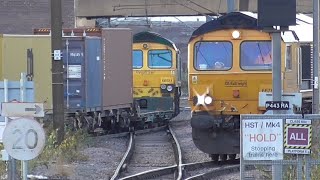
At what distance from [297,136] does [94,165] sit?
29.6ft

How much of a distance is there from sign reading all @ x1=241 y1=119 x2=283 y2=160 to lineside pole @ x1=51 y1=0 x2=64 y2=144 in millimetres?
10022

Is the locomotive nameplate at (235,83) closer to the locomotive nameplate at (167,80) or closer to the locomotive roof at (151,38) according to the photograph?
the locomotive roof at (151,38)

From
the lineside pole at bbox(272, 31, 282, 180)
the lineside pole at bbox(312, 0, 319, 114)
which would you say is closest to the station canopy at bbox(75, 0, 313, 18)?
the lineside pole at bbox(312, 0, 319, 114)

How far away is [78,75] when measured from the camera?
26297 mm

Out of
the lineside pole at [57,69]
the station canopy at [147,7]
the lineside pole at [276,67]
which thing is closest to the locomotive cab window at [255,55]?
the lineside pole at [57,69]

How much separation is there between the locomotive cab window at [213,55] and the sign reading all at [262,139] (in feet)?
27.4

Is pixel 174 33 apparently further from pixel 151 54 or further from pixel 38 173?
pixel 38 173

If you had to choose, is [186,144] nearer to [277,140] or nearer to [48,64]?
[48,64]

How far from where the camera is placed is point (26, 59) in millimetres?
24953

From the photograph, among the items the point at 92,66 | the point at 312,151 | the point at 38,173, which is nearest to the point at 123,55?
the point at 92,66

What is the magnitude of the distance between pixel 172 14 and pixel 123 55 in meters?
24.7

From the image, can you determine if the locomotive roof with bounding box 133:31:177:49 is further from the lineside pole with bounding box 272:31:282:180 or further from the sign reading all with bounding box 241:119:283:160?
the sign reading all with bounding box 241:119:283:160

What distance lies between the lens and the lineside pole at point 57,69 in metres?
20.3

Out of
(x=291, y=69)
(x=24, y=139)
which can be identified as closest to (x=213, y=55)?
(x=291, y=69)
